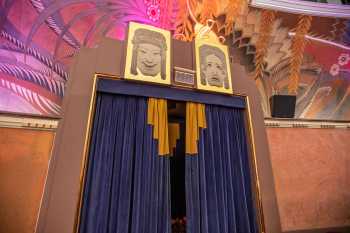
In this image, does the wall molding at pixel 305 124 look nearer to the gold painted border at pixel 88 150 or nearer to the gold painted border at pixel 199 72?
the gold painted border at pixel 88 150

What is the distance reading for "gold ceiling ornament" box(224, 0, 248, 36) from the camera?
172 inches

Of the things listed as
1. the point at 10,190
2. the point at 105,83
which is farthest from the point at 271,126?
the point at 10,190

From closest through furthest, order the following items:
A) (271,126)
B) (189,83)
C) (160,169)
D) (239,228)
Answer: (160,169), (239,228), (189,83), (271,126)

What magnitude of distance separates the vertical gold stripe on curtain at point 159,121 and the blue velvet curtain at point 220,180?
39cm

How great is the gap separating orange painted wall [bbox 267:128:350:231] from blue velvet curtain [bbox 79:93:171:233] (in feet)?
8.48

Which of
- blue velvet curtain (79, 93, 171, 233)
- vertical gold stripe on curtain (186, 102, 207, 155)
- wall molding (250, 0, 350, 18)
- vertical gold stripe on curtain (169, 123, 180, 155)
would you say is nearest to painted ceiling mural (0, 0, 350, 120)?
wall molding (250, 0, 350, 18)

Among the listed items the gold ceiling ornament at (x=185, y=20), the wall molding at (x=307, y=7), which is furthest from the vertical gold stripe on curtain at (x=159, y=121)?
the wall molding at (x=307, y=7)

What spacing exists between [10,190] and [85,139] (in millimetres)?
1150

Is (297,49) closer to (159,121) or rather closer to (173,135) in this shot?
(173,135)

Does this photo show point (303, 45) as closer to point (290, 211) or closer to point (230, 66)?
point (230, 66)

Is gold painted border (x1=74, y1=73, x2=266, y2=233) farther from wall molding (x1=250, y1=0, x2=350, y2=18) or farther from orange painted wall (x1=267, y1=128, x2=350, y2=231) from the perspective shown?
wall molding (x1=250, y1=0, x2=350, y2=18)

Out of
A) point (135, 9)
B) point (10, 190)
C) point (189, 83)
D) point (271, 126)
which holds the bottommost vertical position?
point (10, 190)

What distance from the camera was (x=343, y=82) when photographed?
16.8 ft

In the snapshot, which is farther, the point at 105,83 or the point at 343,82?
the point at 343,82
